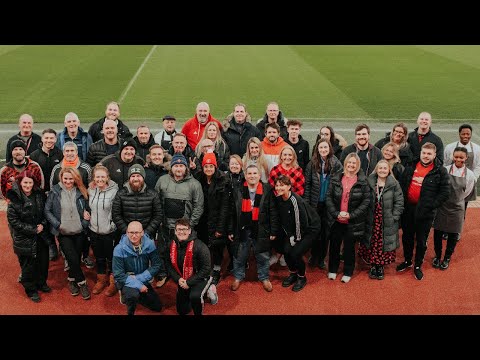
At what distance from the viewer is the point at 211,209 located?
22.8 feet

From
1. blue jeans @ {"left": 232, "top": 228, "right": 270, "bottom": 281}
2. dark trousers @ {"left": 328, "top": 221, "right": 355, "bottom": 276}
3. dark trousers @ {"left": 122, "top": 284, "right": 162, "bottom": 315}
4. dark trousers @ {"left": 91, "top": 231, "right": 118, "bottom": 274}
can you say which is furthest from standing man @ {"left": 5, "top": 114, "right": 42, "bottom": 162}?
dark trousers @ {"left": 328, "top": 221, "right": 355, "bottom": 276}

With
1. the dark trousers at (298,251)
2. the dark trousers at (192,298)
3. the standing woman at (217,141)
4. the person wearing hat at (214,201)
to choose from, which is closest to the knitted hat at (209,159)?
the person wearing hat at (214,201)

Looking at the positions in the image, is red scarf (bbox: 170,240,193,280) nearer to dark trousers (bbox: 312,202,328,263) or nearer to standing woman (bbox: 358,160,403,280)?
dark trousers (bbox: 312,202,328,263)

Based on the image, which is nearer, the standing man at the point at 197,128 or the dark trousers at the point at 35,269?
the dark trousers at the point at 35,269

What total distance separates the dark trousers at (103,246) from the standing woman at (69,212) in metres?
0.20

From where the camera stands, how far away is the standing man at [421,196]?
696cm

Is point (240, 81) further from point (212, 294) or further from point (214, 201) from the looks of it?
point (212, 294)

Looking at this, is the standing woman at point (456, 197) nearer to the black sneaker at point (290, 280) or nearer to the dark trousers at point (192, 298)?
the black sneaker at point (290, 280)

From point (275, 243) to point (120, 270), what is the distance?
84.4 inches

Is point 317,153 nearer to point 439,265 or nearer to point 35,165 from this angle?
point 439,265

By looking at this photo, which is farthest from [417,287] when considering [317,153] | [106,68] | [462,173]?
[106,68]

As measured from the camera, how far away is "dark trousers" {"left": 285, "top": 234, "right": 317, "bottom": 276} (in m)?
6.86

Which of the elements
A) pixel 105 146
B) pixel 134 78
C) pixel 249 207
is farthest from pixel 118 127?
pixel 134 78

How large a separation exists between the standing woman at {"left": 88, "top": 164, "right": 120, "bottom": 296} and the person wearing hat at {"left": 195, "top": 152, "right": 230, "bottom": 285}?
1.20 meters
